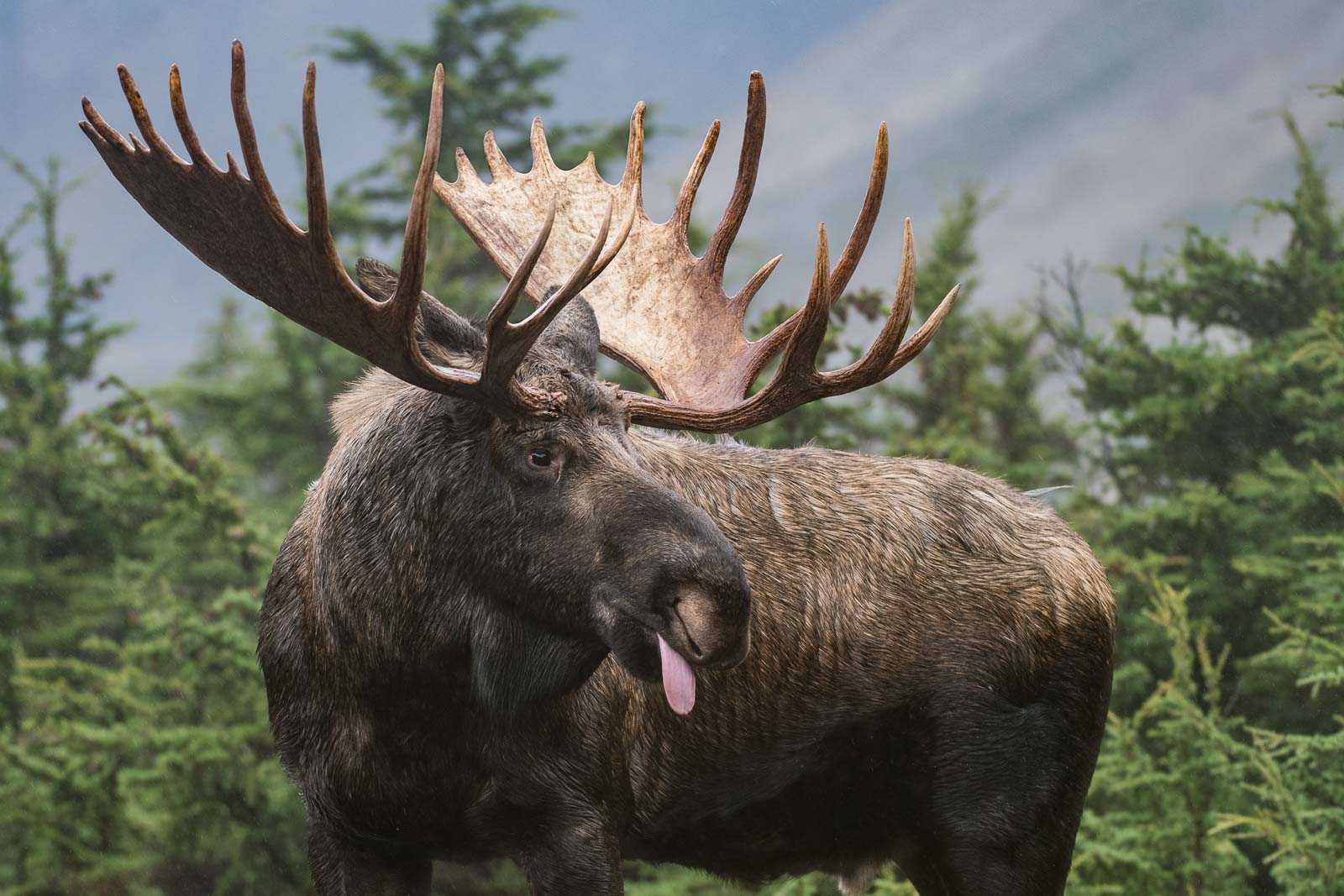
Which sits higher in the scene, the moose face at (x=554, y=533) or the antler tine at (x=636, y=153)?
the antler tine at (x=636, y=153)

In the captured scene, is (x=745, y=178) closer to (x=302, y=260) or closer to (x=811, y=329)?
(x=811, y=329)

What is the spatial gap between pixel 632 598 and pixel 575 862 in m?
0.69

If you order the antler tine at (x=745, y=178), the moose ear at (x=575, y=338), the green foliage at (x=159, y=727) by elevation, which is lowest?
the green foliage at (x=159, y=727)

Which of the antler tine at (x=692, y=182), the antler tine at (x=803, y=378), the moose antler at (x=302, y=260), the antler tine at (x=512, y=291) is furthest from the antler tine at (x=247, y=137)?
the antler tine at (x=692, y=182)

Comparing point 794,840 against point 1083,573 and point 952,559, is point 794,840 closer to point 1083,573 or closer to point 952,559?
point 952,559

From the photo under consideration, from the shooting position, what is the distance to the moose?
2.82 meters

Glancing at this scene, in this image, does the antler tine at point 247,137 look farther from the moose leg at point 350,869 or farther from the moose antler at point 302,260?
the moose leg at point 350,869

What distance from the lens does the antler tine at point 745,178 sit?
136 inches

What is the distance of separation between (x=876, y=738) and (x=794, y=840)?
1.19ft

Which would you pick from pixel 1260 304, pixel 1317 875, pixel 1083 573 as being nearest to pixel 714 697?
pixel 1083 573

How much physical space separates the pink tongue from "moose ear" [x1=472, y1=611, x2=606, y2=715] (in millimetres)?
300

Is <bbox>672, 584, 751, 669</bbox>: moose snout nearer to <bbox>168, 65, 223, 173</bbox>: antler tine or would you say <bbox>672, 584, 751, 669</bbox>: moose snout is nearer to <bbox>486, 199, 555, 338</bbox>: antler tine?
<bbox>486, 199, 555, 338</bbox>: antler tine

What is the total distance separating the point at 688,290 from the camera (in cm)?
402

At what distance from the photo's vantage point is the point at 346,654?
299cm
